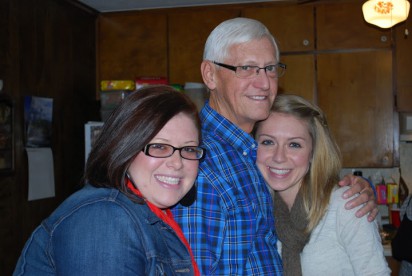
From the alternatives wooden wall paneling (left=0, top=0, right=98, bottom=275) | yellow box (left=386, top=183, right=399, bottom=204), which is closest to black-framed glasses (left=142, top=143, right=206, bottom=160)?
wooden wall paneling (left=0, top=0, right=98, bottom=275)

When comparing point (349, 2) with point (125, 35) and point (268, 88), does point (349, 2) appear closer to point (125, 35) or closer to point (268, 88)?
point (125, 35)

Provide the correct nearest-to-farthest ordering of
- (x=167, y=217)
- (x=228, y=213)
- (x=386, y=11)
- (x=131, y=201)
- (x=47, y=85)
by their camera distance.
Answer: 1. (x=131, y=201)
2. (x=167, y=217)
3. (x=228, y=213)
4. (x=386, y=11)
5. (x=47, y=85)

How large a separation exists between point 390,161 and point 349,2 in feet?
→ 3.82

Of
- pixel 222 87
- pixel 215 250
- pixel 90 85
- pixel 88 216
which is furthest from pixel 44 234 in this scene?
pixel 90 85

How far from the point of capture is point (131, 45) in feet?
12.1

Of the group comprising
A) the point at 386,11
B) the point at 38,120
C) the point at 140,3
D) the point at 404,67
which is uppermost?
the point at 140,3

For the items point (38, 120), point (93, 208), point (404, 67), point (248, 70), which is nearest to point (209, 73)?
point (248, 70)

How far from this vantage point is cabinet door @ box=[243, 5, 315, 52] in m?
3.48

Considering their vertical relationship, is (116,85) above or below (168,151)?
above

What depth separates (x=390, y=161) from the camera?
11.2 ft

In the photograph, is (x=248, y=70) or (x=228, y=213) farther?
(x=248, y=70)

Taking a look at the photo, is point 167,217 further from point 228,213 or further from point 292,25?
point 292,25

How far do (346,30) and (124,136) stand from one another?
9.33 ft

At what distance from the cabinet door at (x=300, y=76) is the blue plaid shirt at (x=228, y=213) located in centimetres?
216
